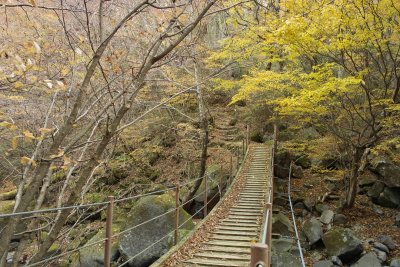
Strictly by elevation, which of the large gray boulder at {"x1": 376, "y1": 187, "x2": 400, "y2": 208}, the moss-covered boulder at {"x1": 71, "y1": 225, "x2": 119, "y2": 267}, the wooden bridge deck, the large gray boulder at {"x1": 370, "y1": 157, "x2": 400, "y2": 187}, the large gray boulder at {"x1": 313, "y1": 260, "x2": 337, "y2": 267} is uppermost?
the large gray boulder at {"x1": 370, "y1": 157, "x2": 400, "y2": 187}

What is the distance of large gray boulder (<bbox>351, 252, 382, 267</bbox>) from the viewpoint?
33.1ft

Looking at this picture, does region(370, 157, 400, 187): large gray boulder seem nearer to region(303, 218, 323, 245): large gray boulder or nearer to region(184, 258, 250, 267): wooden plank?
region(303, 218, 323, 245): large gray boulder

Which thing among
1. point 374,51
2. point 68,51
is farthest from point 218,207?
point 374,51

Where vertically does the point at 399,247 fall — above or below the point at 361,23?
below

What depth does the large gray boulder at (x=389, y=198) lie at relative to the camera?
1436 centimetres

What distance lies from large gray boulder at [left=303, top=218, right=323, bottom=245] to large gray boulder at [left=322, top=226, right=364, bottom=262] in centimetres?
58

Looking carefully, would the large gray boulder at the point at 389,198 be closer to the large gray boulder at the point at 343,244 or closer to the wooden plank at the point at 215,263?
the large gray boulder at the point at 343,244

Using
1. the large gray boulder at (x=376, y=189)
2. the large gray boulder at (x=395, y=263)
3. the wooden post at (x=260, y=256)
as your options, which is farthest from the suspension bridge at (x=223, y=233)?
the large gray boulder at (x=376, y=189)

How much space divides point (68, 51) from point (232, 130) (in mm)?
15241

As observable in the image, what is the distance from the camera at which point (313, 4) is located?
9.65 metres

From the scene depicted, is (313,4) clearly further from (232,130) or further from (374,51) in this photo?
(232,130)

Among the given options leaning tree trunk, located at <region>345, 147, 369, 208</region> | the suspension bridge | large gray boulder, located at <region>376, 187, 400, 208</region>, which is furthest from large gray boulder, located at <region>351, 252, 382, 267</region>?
large gray boulder, located at <region>376, 187, 400, 208</region>

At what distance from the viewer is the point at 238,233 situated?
7961 mm

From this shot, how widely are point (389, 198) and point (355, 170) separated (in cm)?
290
